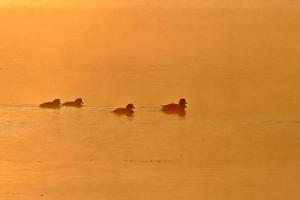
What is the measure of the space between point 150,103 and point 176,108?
0.10 meters

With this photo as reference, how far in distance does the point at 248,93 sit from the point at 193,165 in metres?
0.49

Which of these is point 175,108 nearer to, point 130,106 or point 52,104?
point 130,106

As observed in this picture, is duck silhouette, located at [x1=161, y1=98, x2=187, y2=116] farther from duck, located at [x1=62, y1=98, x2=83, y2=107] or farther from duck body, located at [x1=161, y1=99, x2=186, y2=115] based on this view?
duck, located at [x1=62, y1=98, x2=83, y2=107]

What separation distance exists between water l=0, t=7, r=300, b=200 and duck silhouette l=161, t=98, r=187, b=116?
2cm

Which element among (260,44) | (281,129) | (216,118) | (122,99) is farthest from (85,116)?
(260,44)

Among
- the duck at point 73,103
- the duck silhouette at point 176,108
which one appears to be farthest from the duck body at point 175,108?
the duck at point 73,103

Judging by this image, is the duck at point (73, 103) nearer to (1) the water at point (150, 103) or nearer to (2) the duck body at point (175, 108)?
(1) the water at point (150, 103)

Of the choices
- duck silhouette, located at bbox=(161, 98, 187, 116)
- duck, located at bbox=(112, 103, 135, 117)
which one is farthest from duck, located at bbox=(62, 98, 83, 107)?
duck silhouette, located at bbox=(161, 98, 187, 116)

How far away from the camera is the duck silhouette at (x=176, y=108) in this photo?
89.2 inches

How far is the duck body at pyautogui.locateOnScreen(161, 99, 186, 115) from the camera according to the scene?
89.2 inches

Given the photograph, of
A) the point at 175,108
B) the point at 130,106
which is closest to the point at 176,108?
the point at 175,108

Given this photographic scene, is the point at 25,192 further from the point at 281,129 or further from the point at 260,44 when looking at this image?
the point at 260,44

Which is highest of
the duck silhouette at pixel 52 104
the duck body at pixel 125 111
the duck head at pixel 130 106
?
the duck silhouette at pixel 52 104

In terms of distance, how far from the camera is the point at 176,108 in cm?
227
